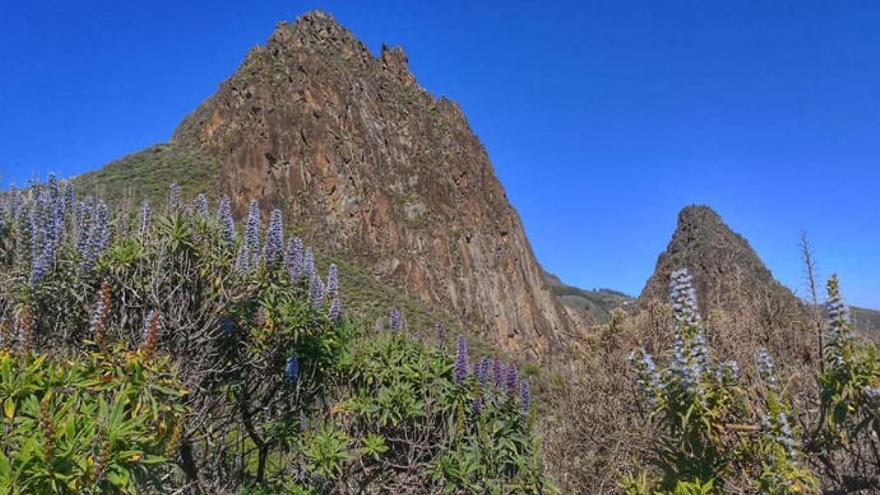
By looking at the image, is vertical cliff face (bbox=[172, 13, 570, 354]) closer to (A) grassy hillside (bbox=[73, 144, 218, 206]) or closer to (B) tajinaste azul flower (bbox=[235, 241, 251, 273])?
(A) grassy hillside (bbox=[73, 144, 218, 206])

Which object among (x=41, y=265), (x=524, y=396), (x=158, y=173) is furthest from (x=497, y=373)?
(x=158, y=173)

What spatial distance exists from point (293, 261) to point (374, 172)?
4322cm

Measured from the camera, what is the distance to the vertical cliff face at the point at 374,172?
135ft

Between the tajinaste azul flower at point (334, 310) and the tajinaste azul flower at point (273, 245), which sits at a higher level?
the tajinaste azul flower at point (273, 245)

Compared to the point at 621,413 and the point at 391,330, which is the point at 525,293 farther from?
the point at 391,330

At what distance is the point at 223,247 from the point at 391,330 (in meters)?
1.90

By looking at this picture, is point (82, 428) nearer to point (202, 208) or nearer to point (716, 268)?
point (202, 208)

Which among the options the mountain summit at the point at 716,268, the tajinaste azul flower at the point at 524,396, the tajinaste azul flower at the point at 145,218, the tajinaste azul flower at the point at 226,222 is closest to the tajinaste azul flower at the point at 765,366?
the tajinaste azul flower at the point at 524,396

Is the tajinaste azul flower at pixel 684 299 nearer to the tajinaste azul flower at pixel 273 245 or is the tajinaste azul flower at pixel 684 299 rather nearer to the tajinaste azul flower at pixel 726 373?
the tajinaste azul flower at pixel 726 373

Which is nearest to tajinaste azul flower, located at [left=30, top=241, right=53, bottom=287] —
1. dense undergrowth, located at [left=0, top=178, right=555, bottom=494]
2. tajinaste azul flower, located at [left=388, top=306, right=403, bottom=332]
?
dense undergrowth, located at [left=0, top=178, right=555, bottom=494]

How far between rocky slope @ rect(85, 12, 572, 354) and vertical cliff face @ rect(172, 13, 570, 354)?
113mm

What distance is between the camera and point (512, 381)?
529 centimetres

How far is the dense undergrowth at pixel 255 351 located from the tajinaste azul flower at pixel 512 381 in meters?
0.01

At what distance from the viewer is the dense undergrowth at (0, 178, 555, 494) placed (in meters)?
4.61
